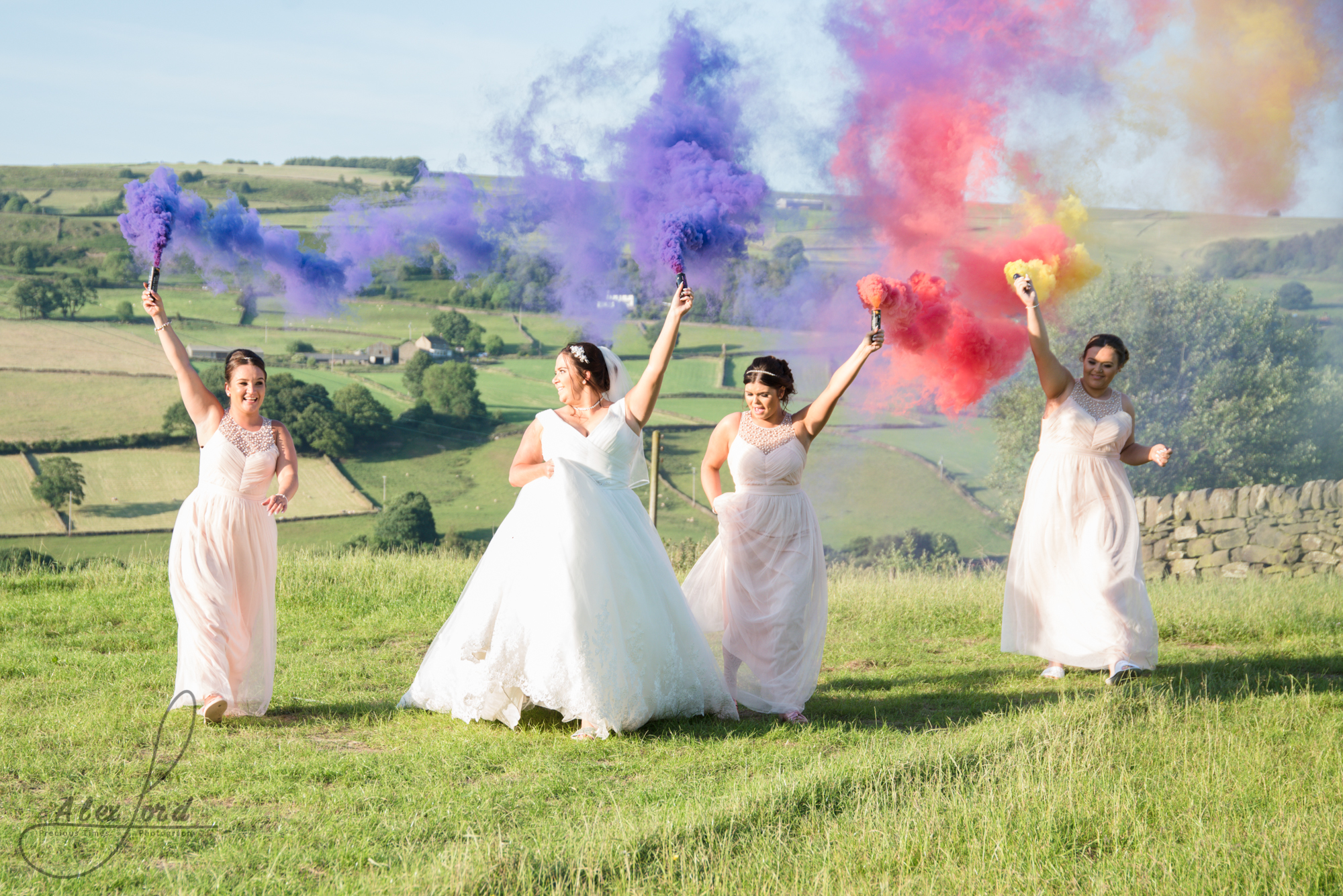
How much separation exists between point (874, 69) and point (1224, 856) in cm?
1170

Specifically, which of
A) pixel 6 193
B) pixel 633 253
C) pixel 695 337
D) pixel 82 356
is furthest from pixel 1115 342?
pixel 6 193

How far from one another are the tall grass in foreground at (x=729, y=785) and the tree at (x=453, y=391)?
4065cm

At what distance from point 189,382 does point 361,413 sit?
42962mm

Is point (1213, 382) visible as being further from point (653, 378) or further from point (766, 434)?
point (653, 378)

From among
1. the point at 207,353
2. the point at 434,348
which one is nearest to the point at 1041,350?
the point at 434,348

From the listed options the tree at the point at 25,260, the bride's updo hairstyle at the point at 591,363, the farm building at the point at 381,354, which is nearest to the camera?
the bride's updo hairstyle at the point at 591,363

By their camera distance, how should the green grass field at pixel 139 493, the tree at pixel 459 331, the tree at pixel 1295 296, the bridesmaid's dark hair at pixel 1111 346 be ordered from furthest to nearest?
1. the tree at pixel 459 331
2. the green grass field at pixel 139 493
3. the tree at pixel 1295 296
4. the bridesmaid's dark hair at pixel 1111 346

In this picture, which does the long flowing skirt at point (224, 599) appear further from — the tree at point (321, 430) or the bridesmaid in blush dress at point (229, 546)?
the tree at point (321, 430)

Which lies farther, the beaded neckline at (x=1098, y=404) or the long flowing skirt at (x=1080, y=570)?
the beaded neckline at (x=1098, y=404)

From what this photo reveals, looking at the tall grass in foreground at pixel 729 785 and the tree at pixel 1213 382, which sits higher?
the tree at pixel 1213 382

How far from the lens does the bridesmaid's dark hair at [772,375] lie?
257 inches

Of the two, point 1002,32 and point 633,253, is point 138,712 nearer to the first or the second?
point 633,253

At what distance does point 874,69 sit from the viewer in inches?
535

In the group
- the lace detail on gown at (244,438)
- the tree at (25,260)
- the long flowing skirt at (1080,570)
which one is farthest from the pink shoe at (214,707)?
the tree at (25,260)
